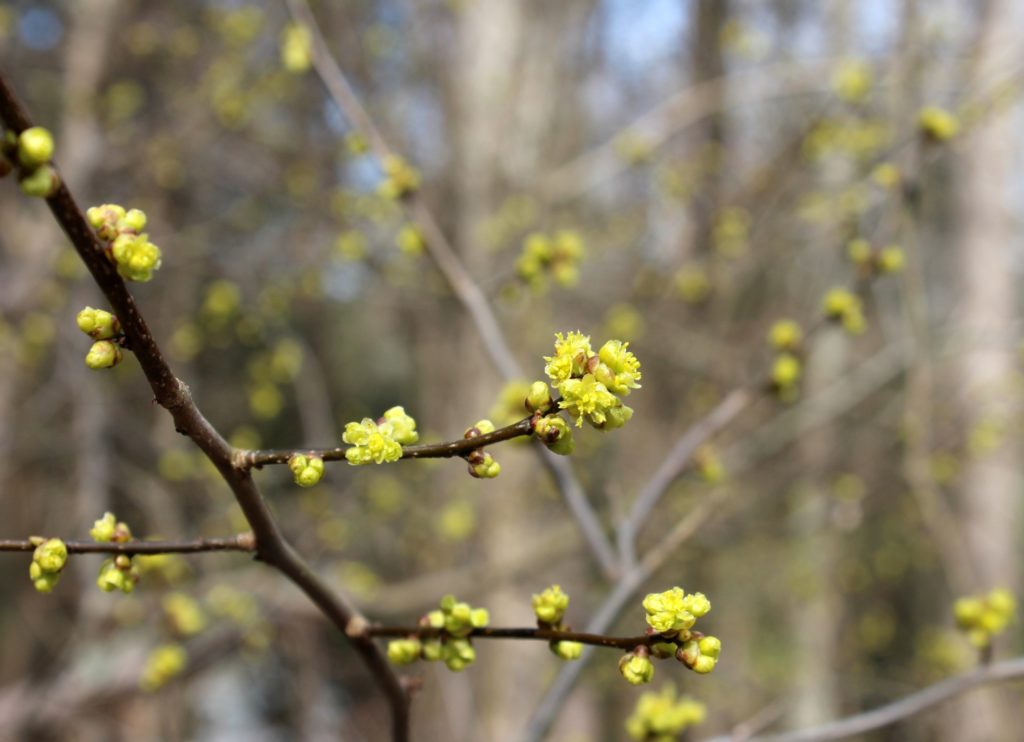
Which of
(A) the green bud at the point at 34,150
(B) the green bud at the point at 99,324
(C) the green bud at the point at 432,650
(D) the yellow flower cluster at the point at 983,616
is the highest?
(D) the yellow flower cluster at the point at 983,616

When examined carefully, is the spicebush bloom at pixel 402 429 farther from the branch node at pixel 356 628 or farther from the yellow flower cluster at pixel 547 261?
the yellow flower cluster at pixel 547 261

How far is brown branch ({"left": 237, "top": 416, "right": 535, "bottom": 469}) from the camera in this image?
0.98 metres

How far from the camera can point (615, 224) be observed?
20.0 ft

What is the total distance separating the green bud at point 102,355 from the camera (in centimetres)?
99

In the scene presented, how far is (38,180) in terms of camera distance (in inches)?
33.0

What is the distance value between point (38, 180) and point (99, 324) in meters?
0.20

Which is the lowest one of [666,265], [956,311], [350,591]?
[350,591]

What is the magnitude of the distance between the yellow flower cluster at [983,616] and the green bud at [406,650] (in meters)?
1.39

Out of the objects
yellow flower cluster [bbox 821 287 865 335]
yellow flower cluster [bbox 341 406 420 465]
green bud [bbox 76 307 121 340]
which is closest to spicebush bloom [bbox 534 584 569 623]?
yellow flower cluster [bbox 341 406 420 465]

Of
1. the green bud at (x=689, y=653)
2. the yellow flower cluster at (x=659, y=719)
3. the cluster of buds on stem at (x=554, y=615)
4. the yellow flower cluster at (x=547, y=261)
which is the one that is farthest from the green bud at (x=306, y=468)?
the yellow flower cluster at (x=547, y=261)

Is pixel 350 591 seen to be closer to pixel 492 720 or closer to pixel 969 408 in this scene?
pixel 492 720

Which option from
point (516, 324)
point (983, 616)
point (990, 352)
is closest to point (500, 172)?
point (516, 324)

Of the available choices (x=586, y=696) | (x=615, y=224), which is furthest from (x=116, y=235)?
(x=586, y=696)

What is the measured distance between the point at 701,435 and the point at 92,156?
4.45 metres
